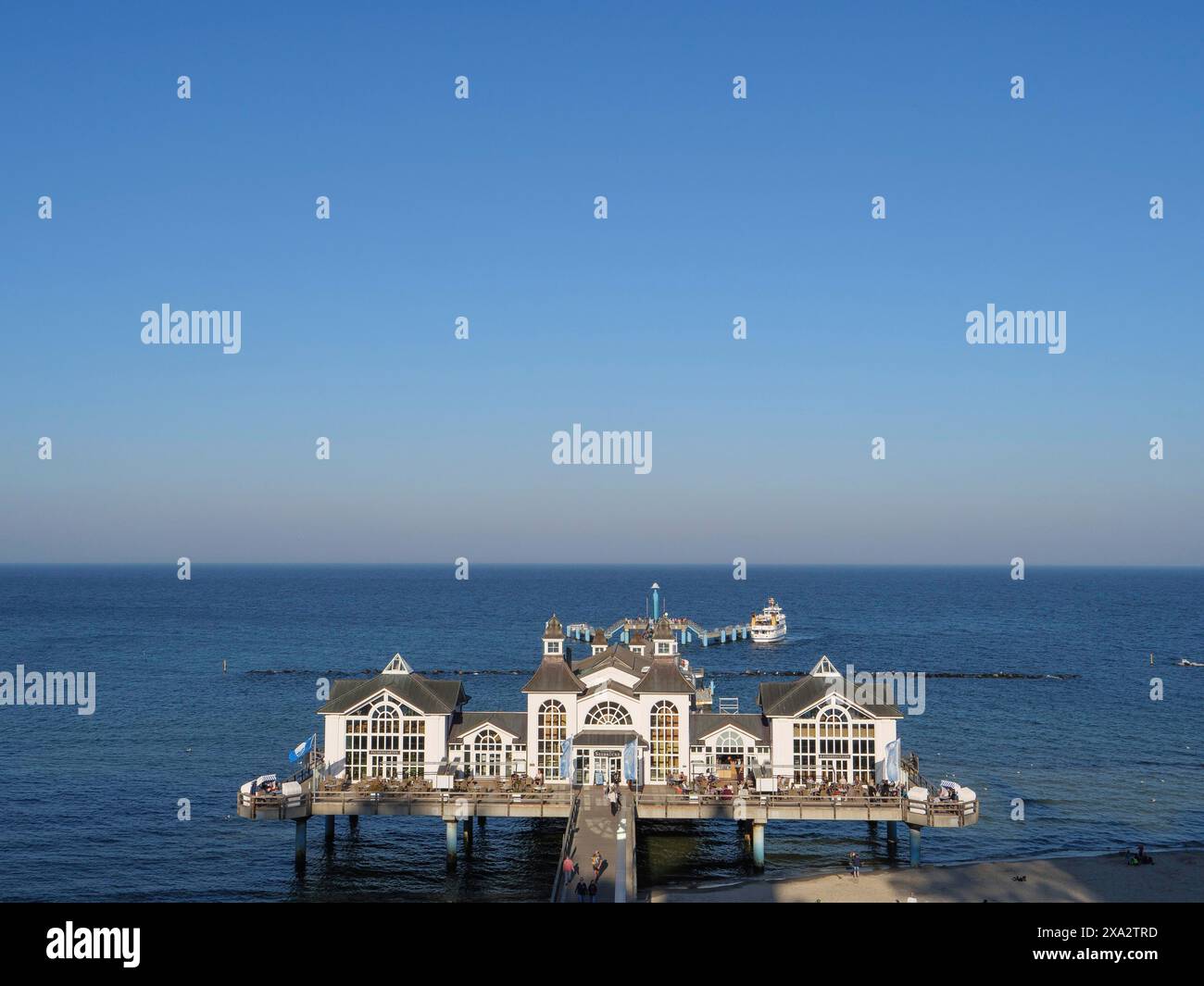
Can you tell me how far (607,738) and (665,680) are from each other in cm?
467

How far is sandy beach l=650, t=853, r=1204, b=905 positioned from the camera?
43750 mm

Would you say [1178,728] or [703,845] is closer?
[703,845]

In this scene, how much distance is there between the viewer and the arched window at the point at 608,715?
5703cm

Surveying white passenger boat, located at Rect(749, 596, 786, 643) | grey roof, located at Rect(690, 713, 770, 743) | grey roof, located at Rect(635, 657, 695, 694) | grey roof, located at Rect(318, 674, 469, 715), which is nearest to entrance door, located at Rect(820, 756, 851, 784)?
grey roof, located at Rect(690, 713, 770, 743)

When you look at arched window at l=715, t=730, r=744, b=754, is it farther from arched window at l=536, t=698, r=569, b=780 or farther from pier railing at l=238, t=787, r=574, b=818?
pier railing at l=238, t=787, r=574, b=818

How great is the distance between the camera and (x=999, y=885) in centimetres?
4556

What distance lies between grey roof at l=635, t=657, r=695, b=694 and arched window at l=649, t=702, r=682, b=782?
2.73ft

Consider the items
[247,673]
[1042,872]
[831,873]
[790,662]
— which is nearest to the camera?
[1042,872]

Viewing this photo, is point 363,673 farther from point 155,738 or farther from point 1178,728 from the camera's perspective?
point 1178,728

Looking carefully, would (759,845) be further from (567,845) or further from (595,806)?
(567,845)
